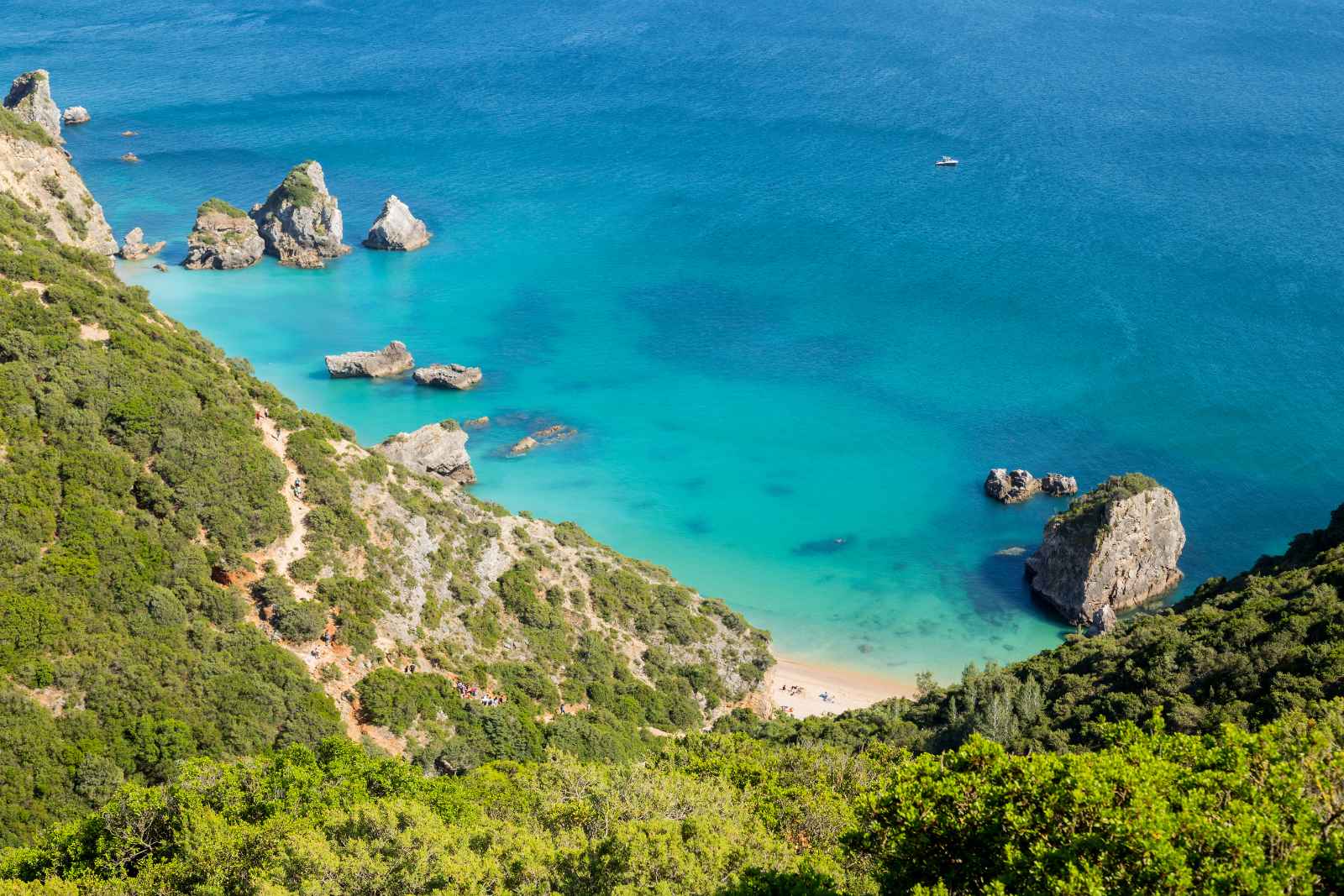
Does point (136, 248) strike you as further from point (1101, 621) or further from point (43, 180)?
point (1101, 621)

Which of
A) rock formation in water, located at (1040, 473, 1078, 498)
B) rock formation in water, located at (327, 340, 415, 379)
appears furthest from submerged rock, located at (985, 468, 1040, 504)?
rock formation in water, located at (327, 340, 415, 379)

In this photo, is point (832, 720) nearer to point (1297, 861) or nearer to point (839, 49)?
point (1297, 861)

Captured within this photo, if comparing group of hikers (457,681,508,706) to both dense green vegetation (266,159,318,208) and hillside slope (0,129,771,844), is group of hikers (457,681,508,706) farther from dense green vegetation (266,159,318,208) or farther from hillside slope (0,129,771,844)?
dense green vegetation (266,159,318,208)

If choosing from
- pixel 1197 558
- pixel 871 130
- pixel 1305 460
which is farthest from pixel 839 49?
pixel 1197 558

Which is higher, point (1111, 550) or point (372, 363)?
point (372, 363)

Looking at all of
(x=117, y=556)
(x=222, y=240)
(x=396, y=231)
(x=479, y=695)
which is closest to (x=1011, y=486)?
(x=479, y=695)
